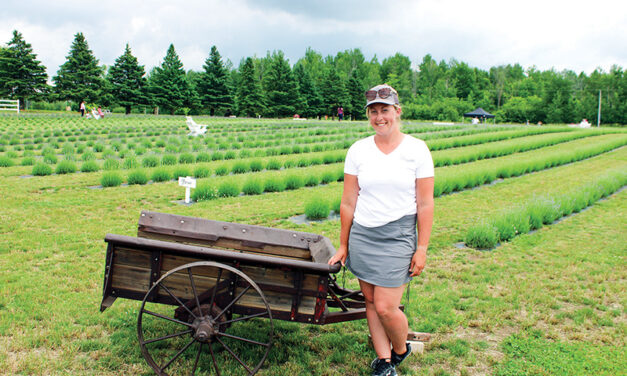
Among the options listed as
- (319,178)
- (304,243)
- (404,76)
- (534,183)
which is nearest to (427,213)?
(304,243)

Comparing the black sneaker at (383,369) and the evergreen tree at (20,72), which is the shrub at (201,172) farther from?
the evergreen tree at (20,72)

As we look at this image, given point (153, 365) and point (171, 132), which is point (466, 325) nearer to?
point (153, 365)

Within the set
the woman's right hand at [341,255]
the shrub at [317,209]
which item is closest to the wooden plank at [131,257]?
the woman's right hand at [341,255]

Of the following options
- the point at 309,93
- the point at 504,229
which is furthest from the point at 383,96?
the point at 309,93

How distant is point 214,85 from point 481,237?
59800 millimetres

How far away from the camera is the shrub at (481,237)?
7.62 metres

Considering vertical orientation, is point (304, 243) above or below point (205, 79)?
below

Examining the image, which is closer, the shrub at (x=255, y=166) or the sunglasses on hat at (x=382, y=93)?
the sunglasses on hat at (x=382, y=93)

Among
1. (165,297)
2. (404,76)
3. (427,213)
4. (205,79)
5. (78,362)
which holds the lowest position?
(78,362)

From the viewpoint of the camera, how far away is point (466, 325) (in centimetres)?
483

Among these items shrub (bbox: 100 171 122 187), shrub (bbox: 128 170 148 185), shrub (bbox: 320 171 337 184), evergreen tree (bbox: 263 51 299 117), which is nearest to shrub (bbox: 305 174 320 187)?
shrub (bbox: 320 171 337 184)

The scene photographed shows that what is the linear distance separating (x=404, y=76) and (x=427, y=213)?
10385cm

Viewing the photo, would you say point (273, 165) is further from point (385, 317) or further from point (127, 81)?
point (127, 81)

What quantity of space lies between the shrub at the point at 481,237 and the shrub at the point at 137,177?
8.35m
